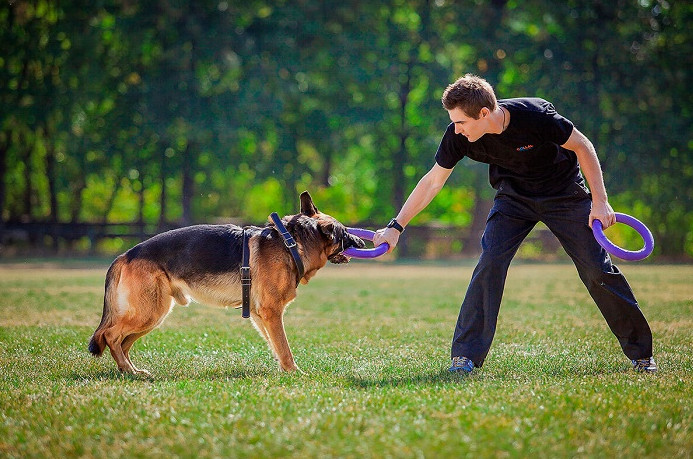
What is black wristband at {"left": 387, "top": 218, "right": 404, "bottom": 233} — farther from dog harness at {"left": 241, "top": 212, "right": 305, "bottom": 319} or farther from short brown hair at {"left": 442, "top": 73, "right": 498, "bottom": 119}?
short brown hair at {"left": 442, "top": 73, "right": 498, "bottom": 119}

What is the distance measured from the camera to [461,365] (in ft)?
20.5

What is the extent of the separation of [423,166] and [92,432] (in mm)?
29959

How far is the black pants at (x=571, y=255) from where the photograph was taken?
6.21 metres

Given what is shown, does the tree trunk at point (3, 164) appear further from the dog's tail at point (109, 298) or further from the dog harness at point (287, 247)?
the dog harness at point (287, 247)

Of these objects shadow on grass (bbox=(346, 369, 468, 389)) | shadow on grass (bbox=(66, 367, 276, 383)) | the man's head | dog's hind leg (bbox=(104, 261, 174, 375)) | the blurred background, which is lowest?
shadow on grass (bbox=(66, 367, 276, 383))

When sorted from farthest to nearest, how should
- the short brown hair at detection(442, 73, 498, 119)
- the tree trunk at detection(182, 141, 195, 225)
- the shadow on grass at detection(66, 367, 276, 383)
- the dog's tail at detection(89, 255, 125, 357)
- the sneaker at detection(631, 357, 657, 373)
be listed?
1. the tree trunk at detection(182, 141, 195, 225)
2. the dog's tail at detection(89, 255, 125, 357)
3. the sneaker at detection(631, 357, 657, 373)
4. the shadow on grass at detection(66, 367, 276, 383)
5. the short brown hair at detection(442, 73, 498, 119)

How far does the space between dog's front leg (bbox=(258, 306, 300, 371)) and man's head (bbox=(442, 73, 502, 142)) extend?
6.89 feet

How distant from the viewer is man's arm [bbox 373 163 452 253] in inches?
255

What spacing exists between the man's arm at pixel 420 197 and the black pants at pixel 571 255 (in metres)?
0.50

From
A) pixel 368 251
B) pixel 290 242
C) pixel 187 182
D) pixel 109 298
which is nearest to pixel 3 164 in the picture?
pixel 187 182

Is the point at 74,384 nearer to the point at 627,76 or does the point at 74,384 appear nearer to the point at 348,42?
the point at 348,42

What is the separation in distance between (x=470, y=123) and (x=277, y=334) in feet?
7.44

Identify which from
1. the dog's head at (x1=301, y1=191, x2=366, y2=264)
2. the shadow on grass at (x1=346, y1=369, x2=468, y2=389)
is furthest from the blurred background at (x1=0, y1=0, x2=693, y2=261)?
the shadow on grass at (x1=346, y1=369, x2=468, y2=389)

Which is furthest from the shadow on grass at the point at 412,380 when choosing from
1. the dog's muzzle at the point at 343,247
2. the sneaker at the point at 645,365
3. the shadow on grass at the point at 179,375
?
the sneaker at the point at 645,365
